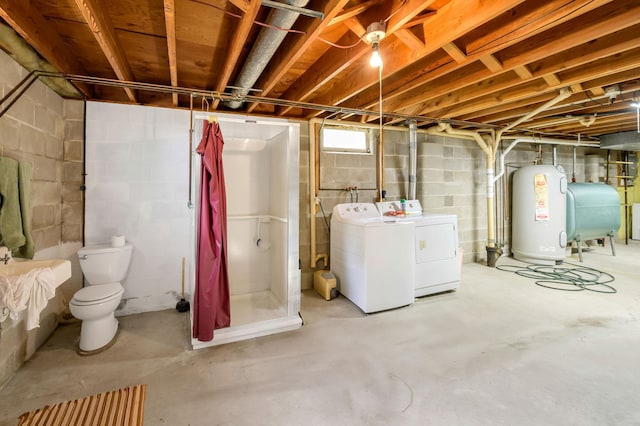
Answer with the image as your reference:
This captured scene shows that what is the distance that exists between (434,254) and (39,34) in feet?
12.6

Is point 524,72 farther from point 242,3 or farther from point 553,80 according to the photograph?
point 242,3

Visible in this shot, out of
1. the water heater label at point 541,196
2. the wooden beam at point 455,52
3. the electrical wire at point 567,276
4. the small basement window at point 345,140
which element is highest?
the wooden beam at point 455,52

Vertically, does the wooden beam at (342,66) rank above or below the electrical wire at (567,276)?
above

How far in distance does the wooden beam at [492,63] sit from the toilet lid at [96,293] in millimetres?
3449

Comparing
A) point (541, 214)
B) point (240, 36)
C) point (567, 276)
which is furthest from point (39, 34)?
point (541, 214)

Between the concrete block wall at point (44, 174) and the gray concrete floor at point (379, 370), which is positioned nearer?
the gray concrete floor at point (379, 370)

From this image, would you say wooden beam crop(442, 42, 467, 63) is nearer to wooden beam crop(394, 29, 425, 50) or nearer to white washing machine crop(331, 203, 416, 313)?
wooden beam crop(394, 29, 425, 50)

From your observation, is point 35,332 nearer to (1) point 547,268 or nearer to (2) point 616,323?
(2) point 616,323

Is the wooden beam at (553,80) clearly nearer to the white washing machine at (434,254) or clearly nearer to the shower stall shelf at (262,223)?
the white washing machine at (434,254)

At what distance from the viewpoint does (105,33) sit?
177 centimetres

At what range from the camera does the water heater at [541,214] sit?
14.6ft

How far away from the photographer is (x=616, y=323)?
2.59 meters

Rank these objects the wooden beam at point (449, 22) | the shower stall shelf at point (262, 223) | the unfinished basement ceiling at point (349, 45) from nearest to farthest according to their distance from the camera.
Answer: the wooden beam at point (449, 22), the unfinished basement ceiling at point (349, 45), the shower stall shelf at point (262, 223)

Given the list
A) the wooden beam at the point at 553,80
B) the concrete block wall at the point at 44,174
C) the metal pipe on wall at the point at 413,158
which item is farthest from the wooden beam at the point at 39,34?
the wooden beam at the point at 553,80
